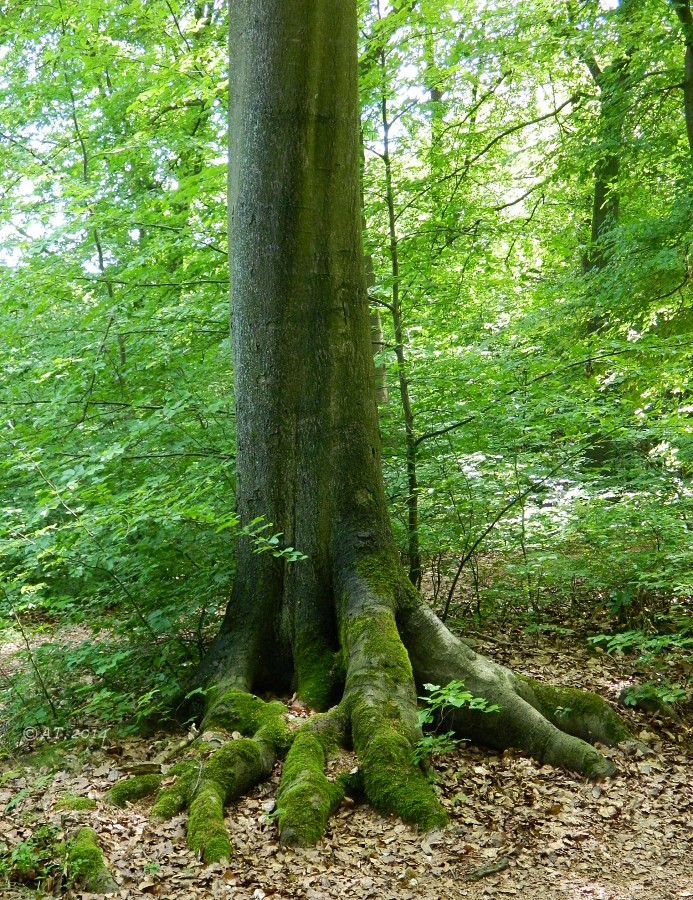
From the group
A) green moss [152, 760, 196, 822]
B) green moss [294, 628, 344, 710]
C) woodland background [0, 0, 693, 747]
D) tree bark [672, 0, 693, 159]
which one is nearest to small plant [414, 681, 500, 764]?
green moss [294, 628, 344, 710]

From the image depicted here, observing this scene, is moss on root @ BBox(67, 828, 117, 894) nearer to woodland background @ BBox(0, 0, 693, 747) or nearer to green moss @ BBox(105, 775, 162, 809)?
green moss @ BBox(105, 775, 162, 809)

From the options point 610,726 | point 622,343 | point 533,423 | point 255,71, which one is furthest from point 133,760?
point 622,343

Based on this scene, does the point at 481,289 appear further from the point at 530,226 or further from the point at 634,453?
the point at 530,226

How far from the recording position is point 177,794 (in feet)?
12.8

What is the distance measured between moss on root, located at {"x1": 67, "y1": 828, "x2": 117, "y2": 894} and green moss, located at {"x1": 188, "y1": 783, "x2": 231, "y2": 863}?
450 millimetres

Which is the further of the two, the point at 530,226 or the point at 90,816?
the point at 530,226

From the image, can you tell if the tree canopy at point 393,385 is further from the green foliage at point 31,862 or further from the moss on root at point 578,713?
the green foliage at point 31,862

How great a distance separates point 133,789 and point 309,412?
264cm

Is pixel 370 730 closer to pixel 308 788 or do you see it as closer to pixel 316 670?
pixel 308 788

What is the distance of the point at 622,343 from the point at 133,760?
554 centimetres

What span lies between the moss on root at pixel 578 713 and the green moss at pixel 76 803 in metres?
2.74

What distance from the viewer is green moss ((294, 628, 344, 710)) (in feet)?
15.6

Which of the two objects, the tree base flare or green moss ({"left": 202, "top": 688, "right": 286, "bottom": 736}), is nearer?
the tree base flare

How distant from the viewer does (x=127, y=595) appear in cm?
556
